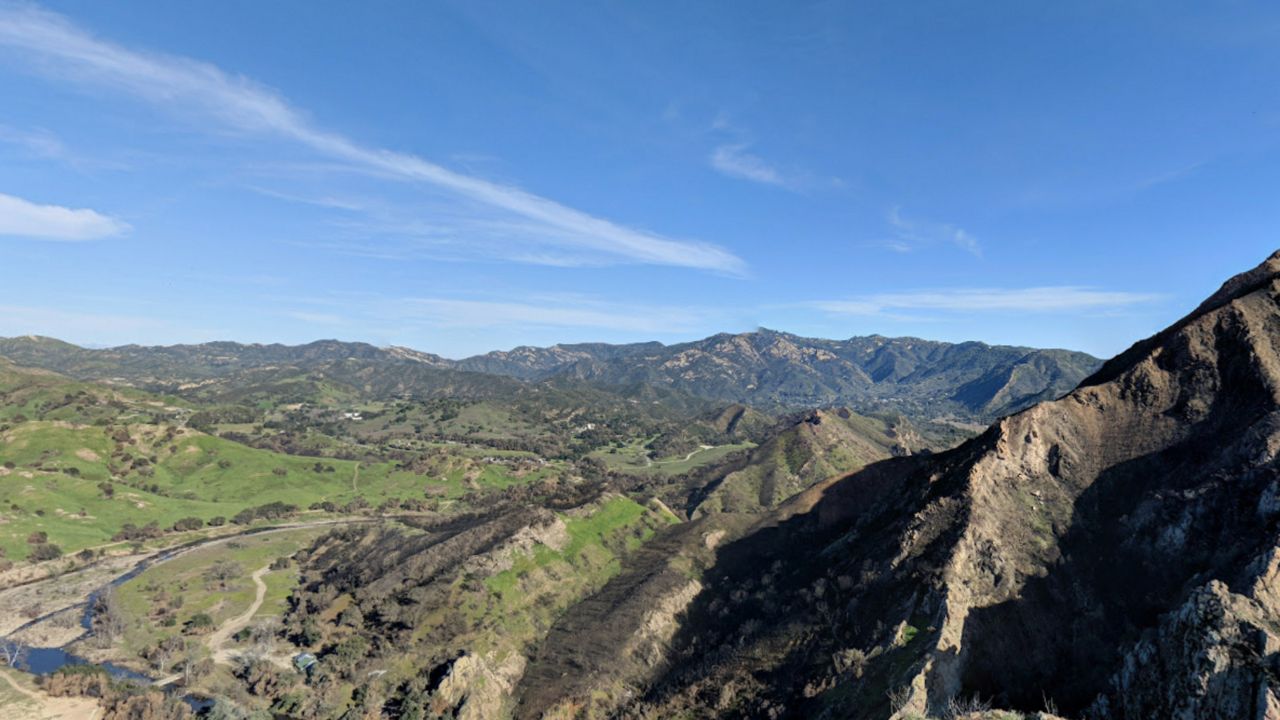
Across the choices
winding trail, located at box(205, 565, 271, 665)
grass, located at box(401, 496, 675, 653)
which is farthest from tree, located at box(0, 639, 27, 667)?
grass, located at box(401, 496, 675, 653)

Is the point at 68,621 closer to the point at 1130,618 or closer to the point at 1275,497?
the point at 1130,618

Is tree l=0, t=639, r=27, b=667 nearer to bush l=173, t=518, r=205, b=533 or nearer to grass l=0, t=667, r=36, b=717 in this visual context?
grass l=0, t=667, r=36, b=717

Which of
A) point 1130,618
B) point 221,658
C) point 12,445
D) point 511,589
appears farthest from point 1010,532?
point 12,445

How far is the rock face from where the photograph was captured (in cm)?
4178

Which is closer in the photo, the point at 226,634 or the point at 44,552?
the point at 226,634

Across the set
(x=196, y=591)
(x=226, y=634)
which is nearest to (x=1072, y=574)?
(x=226, y=634)

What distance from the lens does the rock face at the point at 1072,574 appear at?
41781 millimetres

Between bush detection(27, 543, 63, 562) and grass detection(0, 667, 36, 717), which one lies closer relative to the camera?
grass detection(0, 667, 36, 717)

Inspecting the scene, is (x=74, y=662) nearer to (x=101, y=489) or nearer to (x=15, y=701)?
(x=15, y=701)

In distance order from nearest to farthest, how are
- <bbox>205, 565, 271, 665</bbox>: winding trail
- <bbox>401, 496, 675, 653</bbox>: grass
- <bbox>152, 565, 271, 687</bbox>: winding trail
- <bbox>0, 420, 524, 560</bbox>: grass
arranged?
<bbox>152, 565, 271, 687</bbox>: winding trail < <bbox>401, 496, 675, 653</bbox>: grass < <bbox>205, 565, 271, 665</bbox>: winding trail < <bbox>0, 420, 524, 560</bbox>: grass

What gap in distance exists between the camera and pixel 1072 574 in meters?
63.2

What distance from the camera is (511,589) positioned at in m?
98.1

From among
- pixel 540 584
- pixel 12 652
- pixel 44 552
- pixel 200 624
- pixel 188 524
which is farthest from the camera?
pixel 188 524

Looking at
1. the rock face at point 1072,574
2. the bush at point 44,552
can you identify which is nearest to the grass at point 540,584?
the rock face at point 1072,574
